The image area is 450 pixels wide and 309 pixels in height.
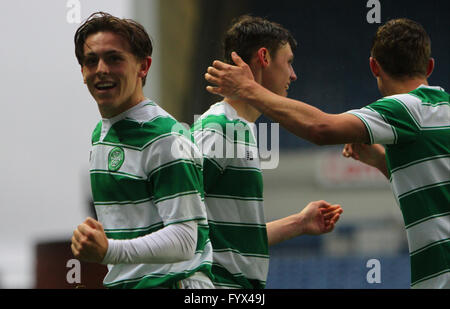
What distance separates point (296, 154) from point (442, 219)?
944 centimetres

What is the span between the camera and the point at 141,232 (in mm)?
1756

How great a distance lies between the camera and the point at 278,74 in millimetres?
2283

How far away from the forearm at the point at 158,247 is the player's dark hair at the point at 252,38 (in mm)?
772

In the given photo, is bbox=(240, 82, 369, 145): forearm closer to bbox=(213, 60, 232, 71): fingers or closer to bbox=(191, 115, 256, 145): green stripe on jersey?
bbox=(213, 60, 232, 71): fingers

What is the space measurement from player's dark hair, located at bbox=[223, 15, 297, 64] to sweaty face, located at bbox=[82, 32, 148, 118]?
0.53 m

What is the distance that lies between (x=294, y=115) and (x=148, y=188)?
1.39ft

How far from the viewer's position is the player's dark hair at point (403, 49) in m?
2.13

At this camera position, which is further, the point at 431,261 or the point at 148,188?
the point at 431,261

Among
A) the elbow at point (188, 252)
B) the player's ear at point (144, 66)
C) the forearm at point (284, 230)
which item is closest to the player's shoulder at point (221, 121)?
the player's ear at point (144, 66)

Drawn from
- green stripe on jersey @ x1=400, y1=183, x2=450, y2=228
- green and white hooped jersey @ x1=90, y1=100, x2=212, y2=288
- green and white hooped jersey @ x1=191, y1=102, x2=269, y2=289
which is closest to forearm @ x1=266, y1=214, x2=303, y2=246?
green and white hooped jersey @ x1=191, y1=102, x2=269, y2=289

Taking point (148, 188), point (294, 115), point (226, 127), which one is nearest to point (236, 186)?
point (226, 127)

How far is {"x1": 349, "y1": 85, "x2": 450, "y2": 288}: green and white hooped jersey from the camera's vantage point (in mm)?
1980

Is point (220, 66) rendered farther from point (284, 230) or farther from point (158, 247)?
point (284, 230)
